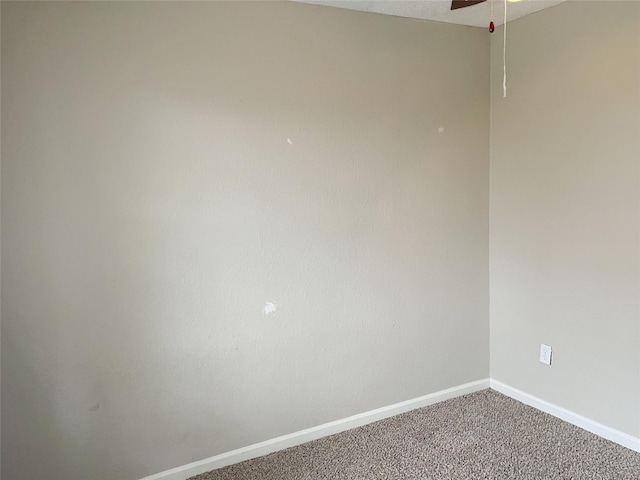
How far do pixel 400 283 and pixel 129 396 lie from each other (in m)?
1.51

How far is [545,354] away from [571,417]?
35cm

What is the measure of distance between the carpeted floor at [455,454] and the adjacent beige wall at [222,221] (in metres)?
0.16

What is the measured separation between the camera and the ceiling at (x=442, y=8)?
2354mm

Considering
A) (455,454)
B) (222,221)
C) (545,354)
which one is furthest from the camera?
(545,354)

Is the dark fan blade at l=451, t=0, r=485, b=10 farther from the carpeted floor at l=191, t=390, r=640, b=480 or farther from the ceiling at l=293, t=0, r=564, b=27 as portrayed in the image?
the carpeted floor at l=191, t=390, r=640, b=480

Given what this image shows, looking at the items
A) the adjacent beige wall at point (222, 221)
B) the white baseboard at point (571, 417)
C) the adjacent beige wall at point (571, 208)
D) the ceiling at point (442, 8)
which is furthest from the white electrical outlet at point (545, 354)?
the ceiling at point (442, 8)

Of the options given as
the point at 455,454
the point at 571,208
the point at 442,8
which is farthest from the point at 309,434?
the point at 442,8

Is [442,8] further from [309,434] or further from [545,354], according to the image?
[309,434]

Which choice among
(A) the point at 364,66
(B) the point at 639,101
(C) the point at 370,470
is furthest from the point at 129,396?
(B) the point at 639,101

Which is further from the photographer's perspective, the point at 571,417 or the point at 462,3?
the point at 571,417

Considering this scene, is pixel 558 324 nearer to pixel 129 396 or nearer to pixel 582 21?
pixel 582 21

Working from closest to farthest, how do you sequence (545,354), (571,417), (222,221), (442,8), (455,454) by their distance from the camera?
(222,221), (455,454), (442,8), (571,417), (545,354)

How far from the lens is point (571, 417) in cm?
258

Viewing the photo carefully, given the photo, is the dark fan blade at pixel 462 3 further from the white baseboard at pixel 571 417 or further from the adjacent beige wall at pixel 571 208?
the white baseboard at pixel 571 417
